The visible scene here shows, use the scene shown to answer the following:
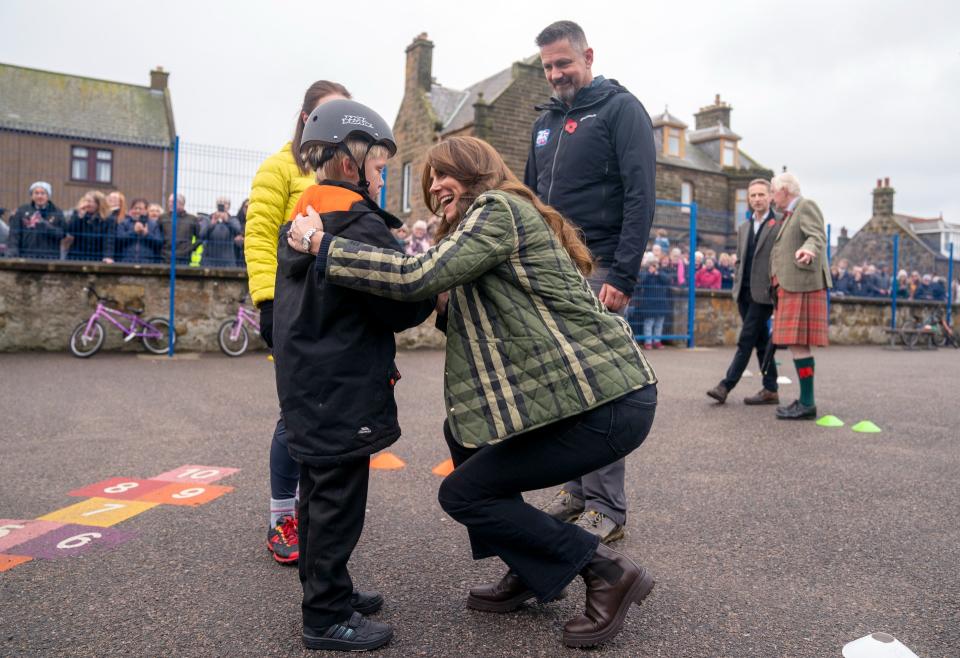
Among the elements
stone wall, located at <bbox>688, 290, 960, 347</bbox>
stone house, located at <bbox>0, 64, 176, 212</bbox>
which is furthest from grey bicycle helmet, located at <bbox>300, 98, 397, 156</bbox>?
stone house, located at <bbox>0, 64, 176, 212</bbox>

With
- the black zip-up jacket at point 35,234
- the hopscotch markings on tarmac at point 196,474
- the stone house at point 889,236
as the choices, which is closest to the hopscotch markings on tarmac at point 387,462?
the hopscotch markings on tarmac at point 196,474

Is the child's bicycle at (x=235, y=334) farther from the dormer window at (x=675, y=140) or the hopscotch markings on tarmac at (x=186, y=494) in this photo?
the dormer window at (x=675, y=140)

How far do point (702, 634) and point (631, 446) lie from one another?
0.68 metres

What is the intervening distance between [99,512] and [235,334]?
7702mm

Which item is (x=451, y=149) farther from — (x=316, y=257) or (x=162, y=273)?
(x=162, y=273)

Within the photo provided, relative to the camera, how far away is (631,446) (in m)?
2.44

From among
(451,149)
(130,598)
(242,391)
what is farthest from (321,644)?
(242,391)

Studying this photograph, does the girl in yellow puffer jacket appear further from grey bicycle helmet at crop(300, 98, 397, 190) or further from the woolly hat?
the woolly hat

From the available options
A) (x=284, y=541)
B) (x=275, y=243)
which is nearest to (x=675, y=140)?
(x=275, y=243)

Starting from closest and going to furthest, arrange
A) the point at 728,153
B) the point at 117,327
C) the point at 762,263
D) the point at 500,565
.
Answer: the point at 500,565 < the point at 762,263 < the point at 117,327 < the point at 728,153

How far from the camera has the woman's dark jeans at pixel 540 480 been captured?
7.79ft

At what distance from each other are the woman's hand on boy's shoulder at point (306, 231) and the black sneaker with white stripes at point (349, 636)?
1196mm

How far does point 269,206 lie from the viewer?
3227 millimetres

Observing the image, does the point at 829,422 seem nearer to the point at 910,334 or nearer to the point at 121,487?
the point at 121,487
